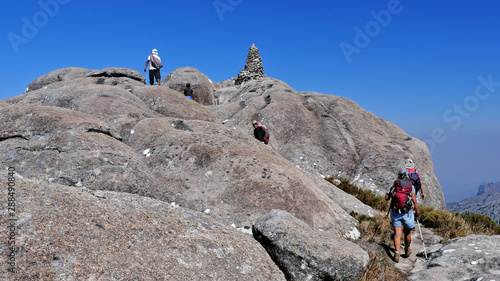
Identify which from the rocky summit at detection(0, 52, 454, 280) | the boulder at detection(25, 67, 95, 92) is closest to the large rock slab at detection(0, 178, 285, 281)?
the rocky summit at detection(0, 52, 454, 280)

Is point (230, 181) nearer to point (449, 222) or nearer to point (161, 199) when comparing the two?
point (161, 199)

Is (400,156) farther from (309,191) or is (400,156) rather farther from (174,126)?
(174,126)

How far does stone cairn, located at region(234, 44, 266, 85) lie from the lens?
189 ft

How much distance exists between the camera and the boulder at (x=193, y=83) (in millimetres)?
41719

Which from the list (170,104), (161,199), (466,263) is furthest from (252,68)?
(466,263)

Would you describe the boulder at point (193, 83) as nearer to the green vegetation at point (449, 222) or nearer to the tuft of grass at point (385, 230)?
the green vegetation at point (449, 222)

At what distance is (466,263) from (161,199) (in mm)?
9795

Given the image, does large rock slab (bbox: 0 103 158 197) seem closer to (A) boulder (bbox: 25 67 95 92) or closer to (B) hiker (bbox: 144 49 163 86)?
(B) hiker (bbox: 144 49 163 86)

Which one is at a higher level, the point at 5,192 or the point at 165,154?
the point at 165,154

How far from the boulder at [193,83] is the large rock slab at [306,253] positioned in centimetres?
3482

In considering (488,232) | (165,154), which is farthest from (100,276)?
(488,232)

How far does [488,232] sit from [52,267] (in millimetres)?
18228

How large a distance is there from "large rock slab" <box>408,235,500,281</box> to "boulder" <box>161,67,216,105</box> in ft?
117

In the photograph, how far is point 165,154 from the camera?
1254 centimetres
